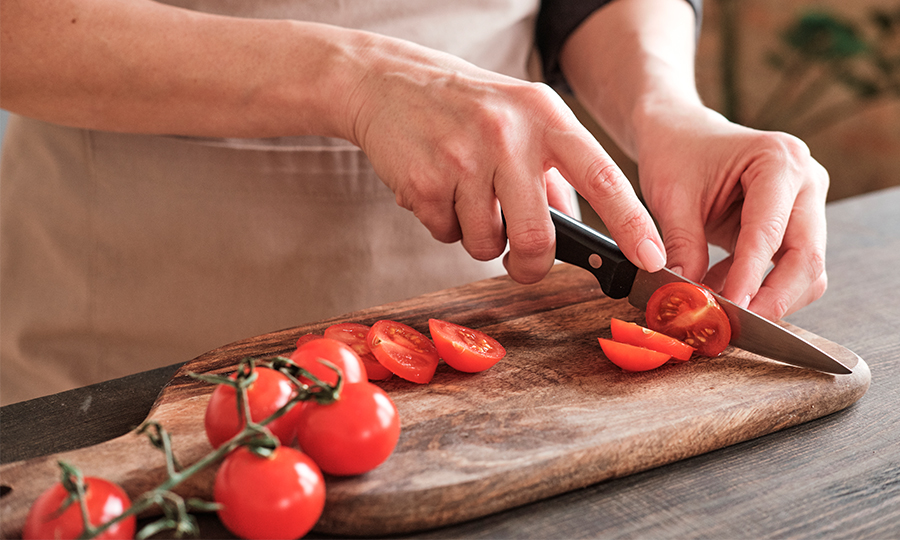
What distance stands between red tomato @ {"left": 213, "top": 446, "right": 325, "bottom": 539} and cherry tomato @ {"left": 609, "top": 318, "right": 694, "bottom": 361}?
550 mm

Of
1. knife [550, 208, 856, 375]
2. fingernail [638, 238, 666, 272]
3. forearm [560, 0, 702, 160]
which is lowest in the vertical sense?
knife [550, 208, 856, 375]

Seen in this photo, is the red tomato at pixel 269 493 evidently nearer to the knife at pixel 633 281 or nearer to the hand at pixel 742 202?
the knife at pixel 633 281

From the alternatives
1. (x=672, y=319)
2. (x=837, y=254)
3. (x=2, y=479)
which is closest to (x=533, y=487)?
(x=672, y=319)

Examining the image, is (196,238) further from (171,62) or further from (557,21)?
(557,21)

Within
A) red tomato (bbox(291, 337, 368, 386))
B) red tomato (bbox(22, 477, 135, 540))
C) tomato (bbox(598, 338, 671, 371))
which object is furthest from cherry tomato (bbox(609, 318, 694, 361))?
red tomato (bbox(22, 477, 135, 540))

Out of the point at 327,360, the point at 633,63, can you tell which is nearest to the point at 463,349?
the point at 327,360

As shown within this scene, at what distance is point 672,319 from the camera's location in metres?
1.14

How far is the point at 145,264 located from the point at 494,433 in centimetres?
92

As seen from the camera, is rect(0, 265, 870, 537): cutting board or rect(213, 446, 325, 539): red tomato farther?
rect(0, 265, 870, 537): cutting board

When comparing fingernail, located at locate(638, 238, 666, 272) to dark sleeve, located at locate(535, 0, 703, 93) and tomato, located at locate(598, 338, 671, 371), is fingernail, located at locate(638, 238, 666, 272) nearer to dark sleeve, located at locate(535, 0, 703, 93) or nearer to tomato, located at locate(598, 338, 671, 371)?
tomato, located at locate(598, 338, 671, 371)

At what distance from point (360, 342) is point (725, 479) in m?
0.53

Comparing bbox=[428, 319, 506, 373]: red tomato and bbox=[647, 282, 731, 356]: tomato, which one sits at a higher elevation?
bbox=[647, 282, 731, 356]: tomato

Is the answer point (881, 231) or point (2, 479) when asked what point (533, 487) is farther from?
point (881, 231)

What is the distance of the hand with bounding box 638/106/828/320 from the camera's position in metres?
1.18
